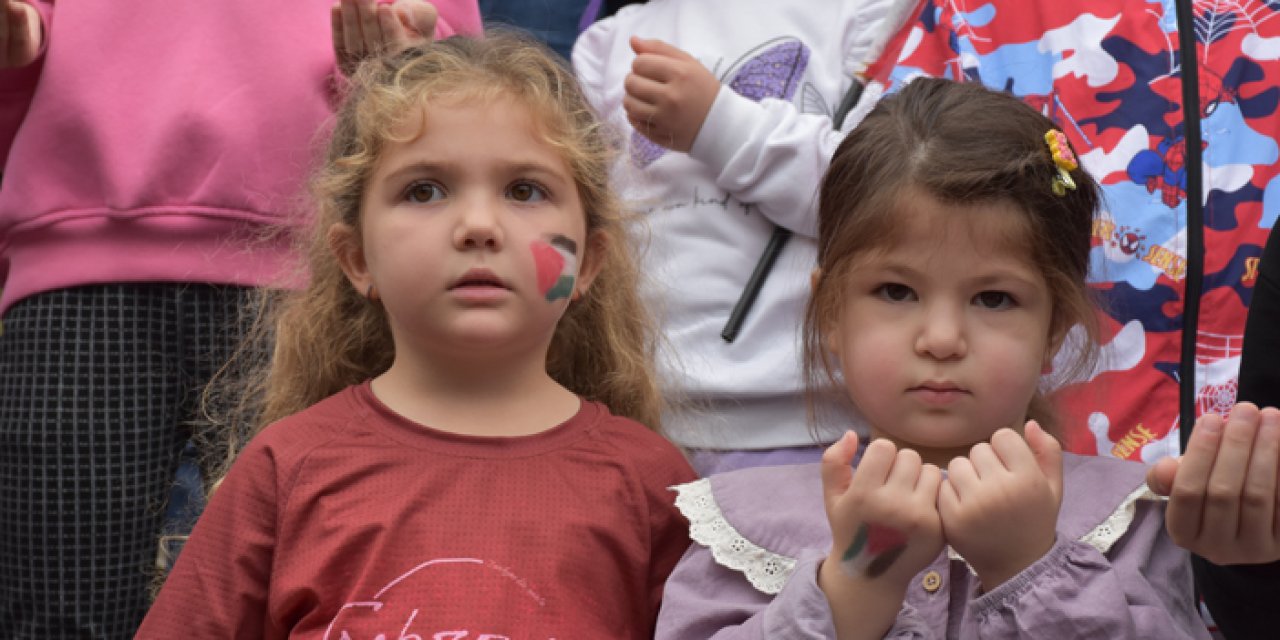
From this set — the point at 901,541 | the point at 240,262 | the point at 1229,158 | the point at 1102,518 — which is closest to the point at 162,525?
the point at 240,262

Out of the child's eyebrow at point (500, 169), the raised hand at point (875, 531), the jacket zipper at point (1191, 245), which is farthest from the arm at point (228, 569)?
the jacket zipper at point (1191, 245)

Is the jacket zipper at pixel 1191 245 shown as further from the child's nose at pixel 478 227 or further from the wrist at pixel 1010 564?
the child's nose at pixel 478 227

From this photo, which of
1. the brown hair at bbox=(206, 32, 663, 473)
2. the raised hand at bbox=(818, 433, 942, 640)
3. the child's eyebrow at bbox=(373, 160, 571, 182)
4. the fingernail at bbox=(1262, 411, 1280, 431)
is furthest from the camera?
the brown hair at bbox=(206, 32, 663, 473)

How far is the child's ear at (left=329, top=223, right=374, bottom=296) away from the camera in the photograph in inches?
86.0

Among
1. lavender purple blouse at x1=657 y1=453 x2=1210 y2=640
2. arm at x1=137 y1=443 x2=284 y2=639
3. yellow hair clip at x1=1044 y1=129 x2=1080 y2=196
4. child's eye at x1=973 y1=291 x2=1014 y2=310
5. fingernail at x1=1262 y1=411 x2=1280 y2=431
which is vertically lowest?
arm at x1=137 y1=443 x2=284 y2=639

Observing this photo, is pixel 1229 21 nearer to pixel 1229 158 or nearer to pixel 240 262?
pixel 1229 158

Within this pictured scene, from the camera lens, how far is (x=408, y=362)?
2131 millimetres

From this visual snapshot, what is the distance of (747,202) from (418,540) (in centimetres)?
93

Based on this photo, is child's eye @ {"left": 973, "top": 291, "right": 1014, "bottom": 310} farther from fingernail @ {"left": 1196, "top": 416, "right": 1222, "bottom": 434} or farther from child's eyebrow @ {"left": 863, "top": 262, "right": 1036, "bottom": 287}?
fingernail @ {"left": 1196, "top": 416, "right": 1222, "bottom": 434}

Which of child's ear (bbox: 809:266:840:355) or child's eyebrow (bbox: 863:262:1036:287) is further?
child's ear (bbox: 809:266:840:355)

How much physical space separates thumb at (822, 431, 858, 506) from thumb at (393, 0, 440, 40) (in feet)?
3.73

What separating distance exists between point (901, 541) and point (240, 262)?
1252 millimetres

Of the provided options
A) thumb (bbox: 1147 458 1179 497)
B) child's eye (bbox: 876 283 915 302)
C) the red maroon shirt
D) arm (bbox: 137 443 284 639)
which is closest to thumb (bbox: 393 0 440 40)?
the red maroon shirt

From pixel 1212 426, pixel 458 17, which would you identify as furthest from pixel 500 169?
pixel 1212 426
